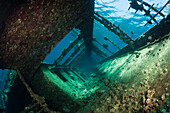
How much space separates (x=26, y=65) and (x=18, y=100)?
2.03 m

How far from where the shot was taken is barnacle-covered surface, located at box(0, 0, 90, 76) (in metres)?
1.97

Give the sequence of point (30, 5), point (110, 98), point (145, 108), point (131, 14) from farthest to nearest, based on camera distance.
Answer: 1. point (131, 14)
2. point (110, 98)
3. point (30, 5)
4. point (145, 108)

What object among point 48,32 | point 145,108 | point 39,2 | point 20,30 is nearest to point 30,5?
point 39,2

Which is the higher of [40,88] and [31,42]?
[31,42]

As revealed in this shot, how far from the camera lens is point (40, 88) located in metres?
3.31

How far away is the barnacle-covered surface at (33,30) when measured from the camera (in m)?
1.97

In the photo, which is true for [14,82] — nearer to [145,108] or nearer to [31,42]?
[31,42]

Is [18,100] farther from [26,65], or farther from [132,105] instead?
[132,105]

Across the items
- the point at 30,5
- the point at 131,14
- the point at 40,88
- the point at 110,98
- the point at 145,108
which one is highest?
the point at 131,14

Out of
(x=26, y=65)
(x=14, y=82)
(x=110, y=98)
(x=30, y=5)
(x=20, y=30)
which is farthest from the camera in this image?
(x=14, y=82)

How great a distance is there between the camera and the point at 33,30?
2.32 metres

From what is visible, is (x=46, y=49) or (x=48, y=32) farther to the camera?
(x=46, y=49)

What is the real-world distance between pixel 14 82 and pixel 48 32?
7.37 ft

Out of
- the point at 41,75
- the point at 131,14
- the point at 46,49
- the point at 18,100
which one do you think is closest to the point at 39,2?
the point at 46,49
